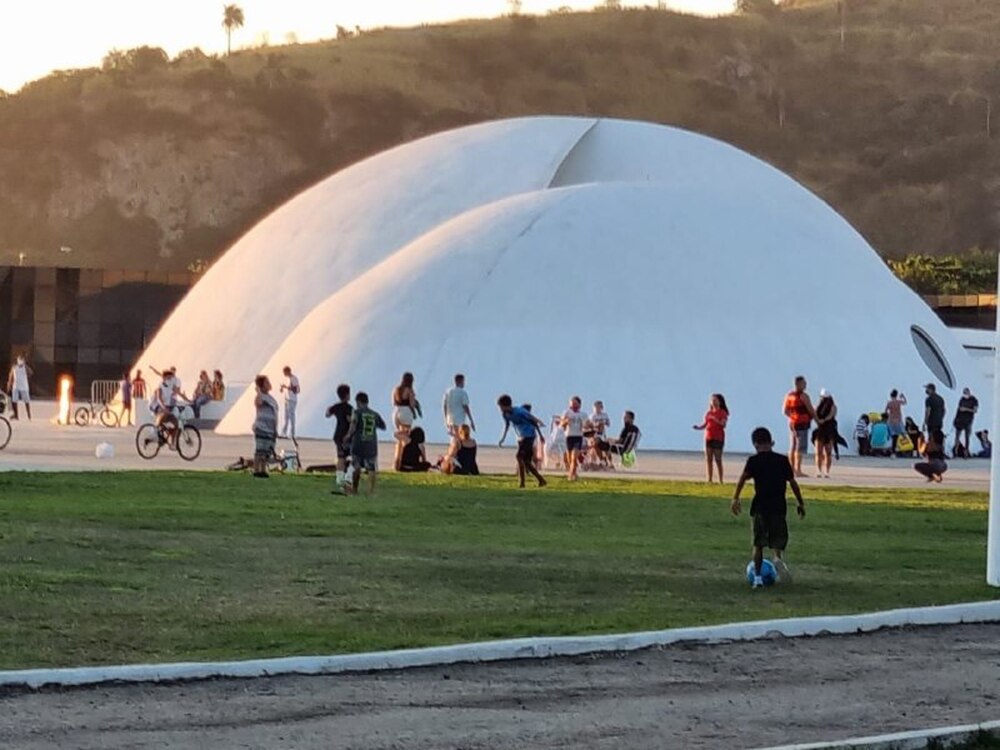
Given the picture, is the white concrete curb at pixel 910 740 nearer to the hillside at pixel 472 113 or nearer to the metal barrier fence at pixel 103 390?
the metal barrier fence at pixel 103 390

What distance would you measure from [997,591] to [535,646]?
4.58 meters

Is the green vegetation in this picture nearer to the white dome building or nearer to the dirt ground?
the white dome building

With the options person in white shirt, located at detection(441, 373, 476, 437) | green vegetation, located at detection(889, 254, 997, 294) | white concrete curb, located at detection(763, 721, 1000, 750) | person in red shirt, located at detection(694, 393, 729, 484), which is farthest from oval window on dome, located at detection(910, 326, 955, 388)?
green vegetation, located at detection(889, 254, 997, 294)

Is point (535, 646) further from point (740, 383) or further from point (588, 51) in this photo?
point (588, 51)

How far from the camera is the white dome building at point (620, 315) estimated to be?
117 feet

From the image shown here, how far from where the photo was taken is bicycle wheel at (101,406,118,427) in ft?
146

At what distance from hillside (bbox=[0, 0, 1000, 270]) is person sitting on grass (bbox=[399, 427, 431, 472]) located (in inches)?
4306

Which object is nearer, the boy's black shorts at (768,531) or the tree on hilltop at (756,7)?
the boy's black shorts at (768,531)

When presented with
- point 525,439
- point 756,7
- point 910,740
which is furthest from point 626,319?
point 756,7

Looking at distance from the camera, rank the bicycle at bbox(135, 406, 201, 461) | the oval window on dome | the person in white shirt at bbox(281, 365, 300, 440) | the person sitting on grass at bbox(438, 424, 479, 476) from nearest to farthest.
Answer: the person sitting on grass at bbox(438, 424, 479, 476) → the bicycle at bbox(135, 406, 201, 461) → the person in white shirt at bbox(281, 365, 300, 440) → the oval window on dome

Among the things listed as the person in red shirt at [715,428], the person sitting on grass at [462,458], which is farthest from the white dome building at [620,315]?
the person in red shirt at [715,428]

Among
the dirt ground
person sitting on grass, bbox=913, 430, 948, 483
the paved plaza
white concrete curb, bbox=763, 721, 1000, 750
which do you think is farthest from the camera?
person sitting on grass, bbox=913, 430, 948, 483

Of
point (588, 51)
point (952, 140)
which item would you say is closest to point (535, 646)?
point (952, 140)

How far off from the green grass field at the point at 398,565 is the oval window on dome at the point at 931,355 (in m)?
17.6
